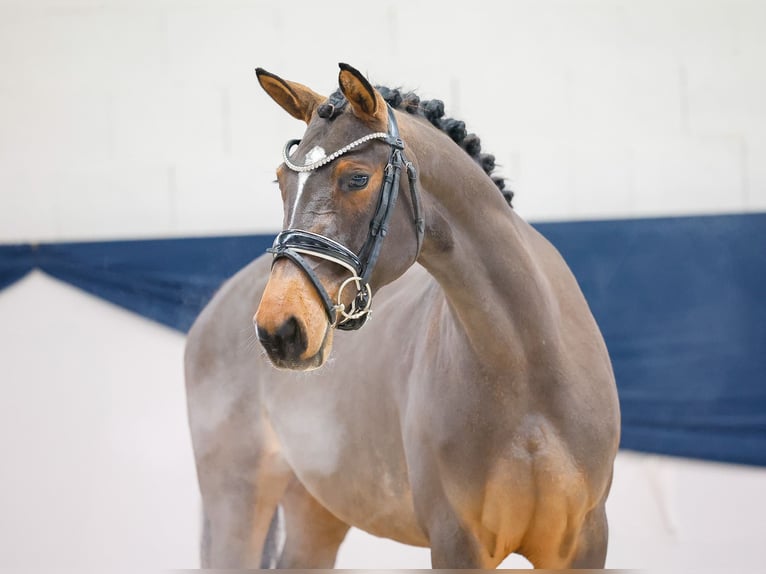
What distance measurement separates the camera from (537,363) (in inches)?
89.9

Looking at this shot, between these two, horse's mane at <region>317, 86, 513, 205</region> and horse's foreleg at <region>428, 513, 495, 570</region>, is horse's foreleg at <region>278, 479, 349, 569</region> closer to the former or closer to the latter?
horse's foreleg at <region>428, 513, 495, 570</region>

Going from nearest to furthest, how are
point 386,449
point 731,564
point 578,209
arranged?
point 386,449 < point 731,564 < point 578,209

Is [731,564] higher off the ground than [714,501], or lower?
lower

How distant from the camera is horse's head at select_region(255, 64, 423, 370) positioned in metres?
1.82

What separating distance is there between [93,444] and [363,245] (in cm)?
342

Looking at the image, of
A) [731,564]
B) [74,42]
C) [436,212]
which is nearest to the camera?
[436,212]

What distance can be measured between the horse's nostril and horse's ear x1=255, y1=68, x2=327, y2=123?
0.58m

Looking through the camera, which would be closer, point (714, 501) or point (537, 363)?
point (537, 363)

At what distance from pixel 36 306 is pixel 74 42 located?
4.70 feet

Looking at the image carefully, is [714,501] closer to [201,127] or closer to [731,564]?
[731,564]

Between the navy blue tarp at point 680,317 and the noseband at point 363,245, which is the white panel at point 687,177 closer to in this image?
the navy blue tarp at point 680,317

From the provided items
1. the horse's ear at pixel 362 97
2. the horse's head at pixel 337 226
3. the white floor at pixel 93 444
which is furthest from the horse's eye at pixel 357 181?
the white floor at pixel 93 444

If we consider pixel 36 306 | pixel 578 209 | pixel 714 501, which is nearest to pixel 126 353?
pixel 36 306

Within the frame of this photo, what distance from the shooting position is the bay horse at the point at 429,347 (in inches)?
75.8
